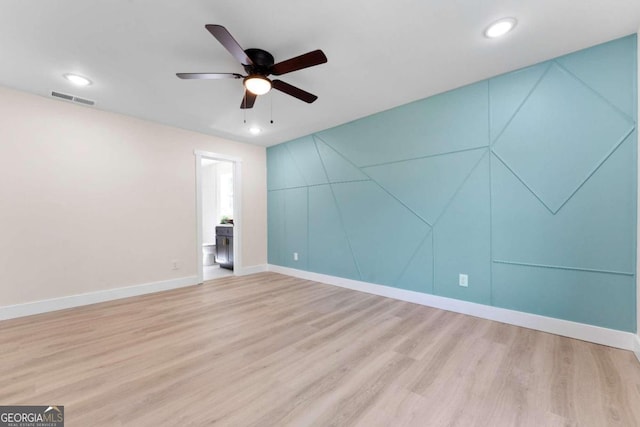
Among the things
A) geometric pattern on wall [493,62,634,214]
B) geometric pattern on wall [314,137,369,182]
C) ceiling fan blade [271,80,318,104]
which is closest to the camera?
geometric pattern on wall [493,62,634,214]

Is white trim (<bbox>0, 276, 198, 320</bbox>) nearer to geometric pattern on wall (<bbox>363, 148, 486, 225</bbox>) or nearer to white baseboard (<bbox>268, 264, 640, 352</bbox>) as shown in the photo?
white baseboard (<bbox>268, 264, 640, 352</bbox>)

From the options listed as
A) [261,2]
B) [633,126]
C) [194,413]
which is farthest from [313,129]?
[194,413]

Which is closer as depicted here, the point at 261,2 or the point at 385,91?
the point at 261,2

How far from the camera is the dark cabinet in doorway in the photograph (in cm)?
550

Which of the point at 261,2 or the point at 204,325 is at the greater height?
the point at 261,2

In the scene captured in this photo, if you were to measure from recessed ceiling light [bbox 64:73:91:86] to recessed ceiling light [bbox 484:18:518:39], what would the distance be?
3886 mm

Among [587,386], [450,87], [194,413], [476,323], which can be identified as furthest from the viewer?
[450,87]

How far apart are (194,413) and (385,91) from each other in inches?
134

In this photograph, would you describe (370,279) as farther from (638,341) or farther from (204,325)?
(638,341)

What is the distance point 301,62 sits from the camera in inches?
78.7

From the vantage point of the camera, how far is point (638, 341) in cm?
200

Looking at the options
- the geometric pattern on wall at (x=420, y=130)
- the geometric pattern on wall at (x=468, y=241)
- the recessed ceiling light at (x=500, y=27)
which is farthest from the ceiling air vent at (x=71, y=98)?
the geometric pattern on wall at (x=468, y=241)

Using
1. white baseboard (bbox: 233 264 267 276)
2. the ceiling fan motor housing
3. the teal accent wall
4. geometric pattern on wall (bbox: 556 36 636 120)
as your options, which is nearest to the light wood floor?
the teal accent wall

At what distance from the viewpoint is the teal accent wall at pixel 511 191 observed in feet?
7.13
